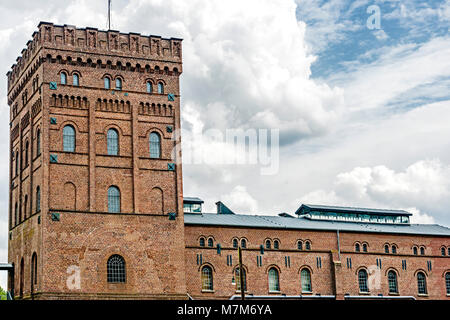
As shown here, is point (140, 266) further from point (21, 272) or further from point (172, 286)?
point (21, 272)

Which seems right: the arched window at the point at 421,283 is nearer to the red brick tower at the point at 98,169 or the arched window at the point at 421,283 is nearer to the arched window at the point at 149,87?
the red brick tower at the point at 98,169

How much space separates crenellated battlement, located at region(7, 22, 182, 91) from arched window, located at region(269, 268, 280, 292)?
19.3 metres

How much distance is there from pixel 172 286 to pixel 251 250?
35.3 ft

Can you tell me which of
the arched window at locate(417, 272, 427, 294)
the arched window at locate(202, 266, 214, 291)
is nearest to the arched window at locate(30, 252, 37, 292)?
the arched window at locate(202, 266, 214, 291)

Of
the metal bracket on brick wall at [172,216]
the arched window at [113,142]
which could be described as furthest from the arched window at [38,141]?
the metal bracket on brick wall at [172,216]

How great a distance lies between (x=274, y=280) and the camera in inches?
2361

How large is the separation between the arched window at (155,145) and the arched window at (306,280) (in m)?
17.2

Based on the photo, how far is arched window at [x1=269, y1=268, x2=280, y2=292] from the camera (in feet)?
196

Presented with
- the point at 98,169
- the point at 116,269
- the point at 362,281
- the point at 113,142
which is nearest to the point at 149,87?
the point at 113,142

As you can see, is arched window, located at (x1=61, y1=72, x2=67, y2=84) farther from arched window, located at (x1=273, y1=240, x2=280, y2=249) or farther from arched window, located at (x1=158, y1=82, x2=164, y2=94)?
arched window, located at (x1=273, y1=240, x2=280, y2=249)
